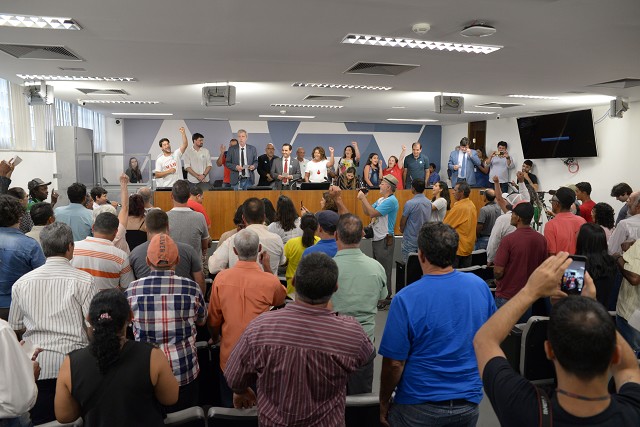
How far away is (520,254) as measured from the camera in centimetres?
400

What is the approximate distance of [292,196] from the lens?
27.1 ft

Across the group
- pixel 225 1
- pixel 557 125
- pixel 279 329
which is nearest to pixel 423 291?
pixel 279 329

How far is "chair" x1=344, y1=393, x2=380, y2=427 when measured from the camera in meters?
2.12

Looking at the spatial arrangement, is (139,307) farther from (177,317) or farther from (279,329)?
(279,329)

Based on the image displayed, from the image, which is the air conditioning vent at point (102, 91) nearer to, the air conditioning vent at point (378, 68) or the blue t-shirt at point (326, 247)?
the air conditioning vent at point (378, 68)

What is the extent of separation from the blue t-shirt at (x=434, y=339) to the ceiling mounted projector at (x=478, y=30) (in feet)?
9.83

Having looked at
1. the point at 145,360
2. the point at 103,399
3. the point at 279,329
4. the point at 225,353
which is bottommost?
the point at 225,353

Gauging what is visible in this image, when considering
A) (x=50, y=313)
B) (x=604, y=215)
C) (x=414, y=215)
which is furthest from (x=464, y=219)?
(x=50, y=313)

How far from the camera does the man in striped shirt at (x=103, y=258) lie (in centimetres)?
311

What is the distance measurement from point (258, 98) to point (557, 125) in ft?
25.4

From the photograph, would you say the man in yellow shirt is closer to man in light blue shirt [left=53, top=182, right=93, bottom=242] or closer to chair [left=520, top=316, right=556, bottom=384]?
chair [left=520, top=316, right=556, bottom=384]

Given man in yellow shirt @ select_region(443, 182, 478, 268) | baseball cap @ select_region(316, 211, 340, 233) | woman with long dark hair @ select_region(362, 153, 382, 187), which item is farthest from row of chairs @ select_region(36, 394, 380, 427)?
woman with long dark hair @ select_region(362, 153, 382, 187)

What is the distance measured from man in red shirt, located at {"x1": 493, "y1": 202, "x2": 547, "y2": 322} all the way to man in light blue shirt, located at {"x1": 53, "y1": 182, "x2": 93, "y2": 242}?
3.95 meters

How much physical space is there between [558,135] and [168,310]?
12.0m
